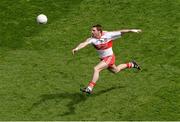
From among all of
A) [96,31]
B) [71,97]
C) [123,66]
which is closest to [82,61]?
[123,66]

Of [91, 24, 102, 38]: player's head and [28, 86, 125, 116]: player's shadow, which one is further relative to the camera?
[91, 24, 102, 38]: player's head

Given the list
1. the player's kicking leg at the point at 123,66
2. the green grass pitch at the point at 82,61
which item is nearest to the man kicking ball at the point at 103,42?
the player's kicking leg at the point at 123,66

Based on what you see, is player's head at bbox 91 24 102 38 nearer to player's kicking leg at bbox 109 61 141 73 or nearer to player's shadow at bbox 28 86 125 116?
player's kicking leg at bbox 109 61 141 73

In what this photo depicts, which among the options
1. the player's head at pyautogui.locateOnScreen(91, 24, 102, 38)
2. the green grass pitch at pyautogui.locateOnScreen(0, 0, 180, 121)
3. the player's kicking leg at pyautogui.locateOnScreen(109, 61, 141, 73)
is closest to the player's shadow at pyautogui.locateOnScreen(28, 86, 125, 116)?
the green grass pitch at pyautogui.locateOnScreen(0, 0, 180, 121)

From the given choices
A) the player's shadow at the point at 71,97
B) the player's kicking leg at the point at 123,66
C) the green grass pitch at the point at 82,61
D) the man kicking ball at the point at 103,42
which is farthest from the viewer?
the player's kicking leg at the point at 123,66

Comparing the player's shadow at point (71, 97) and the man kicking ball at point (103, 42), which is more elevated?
the man kicking ball at point (103, 42)

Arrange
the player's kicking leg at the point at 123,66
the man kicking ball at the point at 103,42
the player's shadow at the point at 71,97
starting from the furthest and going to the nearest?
the player's kicking leg at the point at 123,66
the man kicking ball at the point at 103,42
the player's shadow at the point at 71,97

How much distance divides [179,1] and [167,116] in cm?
897

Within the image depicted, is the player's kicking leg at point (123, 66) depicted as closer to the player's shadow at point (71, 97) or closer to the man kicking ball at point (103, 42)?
the man kicking ball at point (103, 42)

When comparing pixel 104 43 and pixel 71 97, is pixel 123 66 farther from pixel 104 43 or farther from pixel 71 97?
pixel 71 97

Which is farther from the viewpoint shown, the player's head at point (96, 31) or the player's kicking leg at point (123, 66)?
the player's kicking leg at point (123, 66)

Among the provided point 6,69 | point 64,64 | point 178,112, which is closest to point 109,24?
point 64,64

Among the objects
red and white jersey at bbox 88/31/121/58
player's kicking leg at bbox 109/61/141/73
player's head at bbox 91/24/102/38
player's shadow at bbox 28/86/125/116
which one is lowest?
player's shadow at bbox 28/86/125/116

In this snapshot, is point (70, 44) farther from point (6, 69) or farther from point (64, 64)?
point (6, 69)
